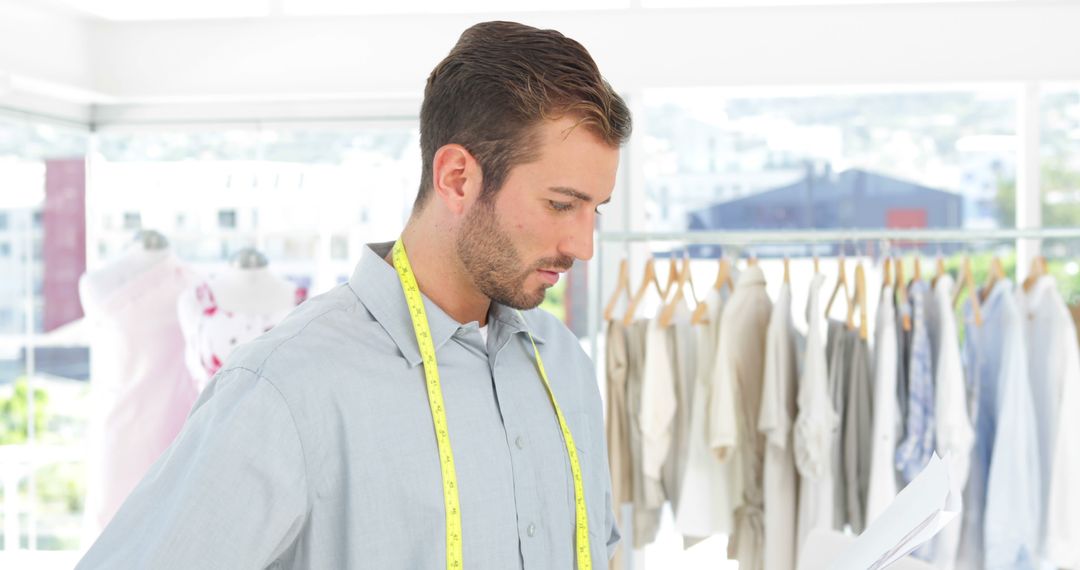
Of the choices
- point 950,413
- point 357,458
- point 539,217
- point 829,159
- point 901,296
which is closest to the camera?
point 357,458

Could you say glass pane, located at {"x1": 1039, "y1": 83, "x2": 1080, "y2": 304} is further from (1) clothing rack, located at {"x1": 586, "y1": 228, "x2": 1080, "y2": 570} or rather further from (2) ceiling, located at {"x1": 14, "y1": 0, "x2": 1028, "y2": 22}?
(1) clothing rack, located at {"x1": 586, "y1": 228, "x2": 1080, "y2": 570}

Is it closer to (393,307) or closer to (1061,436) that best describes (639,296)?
(1061,436)

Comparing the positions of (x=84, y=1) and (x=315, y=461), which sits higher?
(x=84, y=1)

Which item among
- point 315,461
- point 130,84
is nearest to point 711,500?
point 315,461

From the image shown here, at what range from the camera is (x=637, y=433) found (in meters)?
3.14

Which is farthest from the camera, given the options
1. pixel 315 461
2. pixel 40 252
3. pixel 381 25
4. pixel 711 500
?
pixel 40 252

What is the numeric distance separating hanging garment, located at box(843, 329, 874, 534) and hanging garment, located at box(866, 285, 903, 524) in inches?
2.5

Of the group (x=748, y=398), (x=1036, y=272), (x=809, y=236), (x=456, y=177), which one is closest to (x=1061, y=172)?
(x=1036, y=272)

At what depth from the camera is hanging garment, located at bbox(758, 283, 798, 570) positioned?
9.66ft

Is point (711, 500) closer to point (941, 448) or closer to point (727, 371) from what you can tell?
point (727, 371)

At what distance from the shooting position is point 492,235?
4.36 ft

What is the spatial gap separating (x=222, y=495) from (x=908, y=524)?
0.74 m

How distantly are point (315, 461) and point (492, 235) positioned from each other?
35 cm

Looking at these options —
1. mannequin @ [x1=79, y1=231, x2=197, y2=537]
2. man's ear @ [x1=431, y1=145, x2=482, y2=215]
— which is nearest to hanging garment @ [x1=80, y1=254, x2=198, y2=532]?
Answer: mannequin @ [x1=79, y1=231, x2=197, y2=537]
